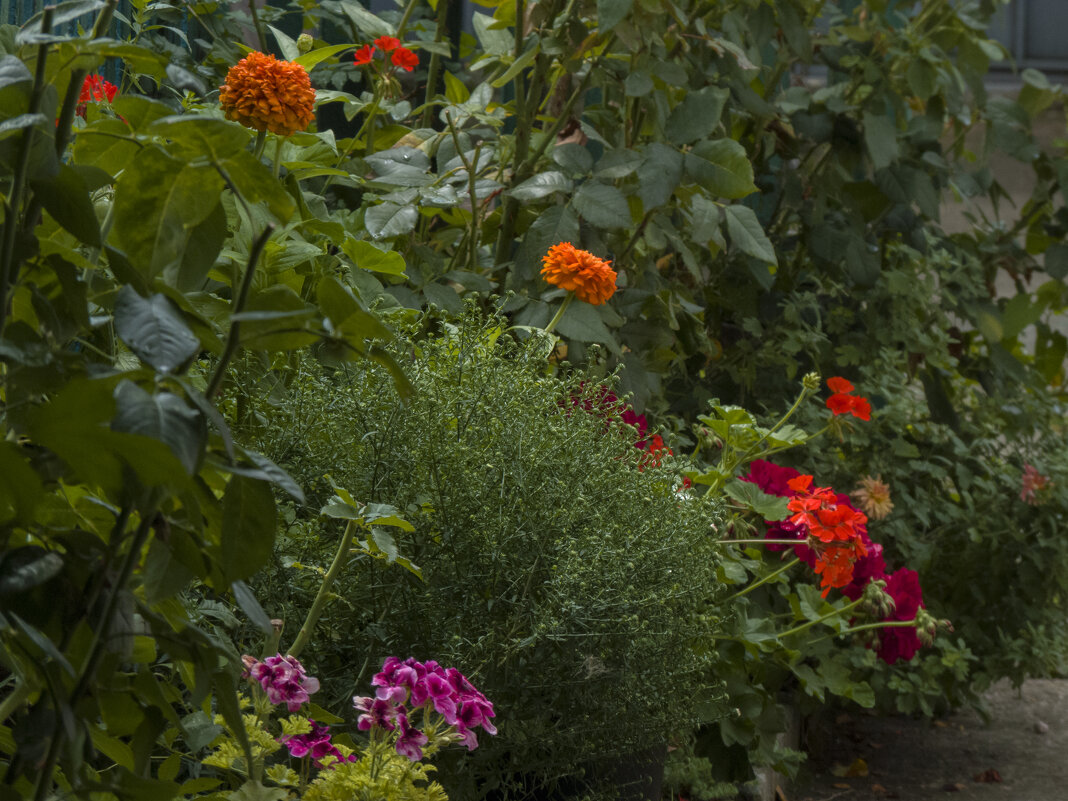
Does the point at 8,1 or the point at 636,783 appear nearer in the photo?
the point at 636,783

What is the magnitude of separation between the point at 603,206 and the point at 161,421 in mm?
1445

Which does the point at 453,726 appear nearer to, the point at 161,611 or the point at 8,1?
the point at 161,611

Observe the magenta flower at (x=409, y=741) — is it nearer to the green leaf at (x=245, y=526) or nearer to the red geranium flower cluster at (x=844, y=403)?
the green leaf at (x=245, y=526)

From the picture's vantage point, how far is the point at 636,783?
1.26 m

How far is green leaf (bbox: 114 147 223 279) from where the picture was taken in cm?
52

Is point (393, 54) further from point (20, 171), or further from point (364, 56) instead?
point (20, 171)

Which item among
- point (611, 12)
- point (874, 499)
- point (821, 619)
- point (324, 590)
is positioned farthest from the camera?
point (874, 499)

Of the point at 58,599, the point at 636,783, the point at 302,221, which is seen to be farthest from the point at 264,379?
the point at 58,599

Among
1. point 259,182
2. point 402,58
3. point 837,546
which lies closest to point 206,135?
point 259,182

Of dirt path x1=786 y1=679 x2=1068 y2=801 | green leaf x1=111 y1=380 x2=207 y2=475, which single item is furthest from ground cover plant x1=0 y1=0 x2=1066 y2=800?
dirt path x1=786 y1=679 x2=1068 y2=801

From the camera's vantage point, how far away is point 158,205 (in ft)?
1.72

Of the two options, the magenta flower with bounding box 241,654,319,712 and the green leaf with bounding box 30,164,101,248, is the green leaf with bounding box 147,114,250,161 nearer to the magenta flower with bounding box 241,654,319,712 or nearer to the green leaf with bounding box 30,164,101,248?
the green leaf with bounding box 30,164,101,248

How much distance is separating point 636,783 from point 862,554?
0.56 m

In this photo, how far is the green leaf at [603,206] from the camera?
1782mm
